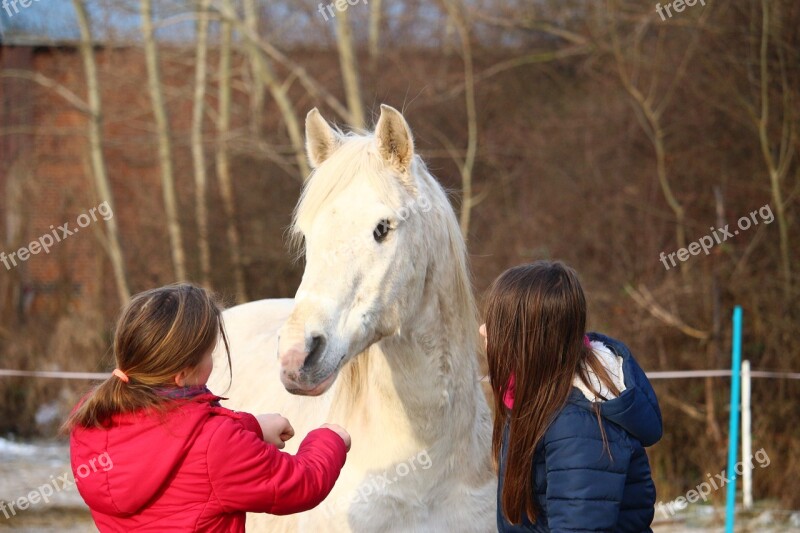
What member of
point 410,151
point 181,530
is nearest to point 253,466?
point 181,530

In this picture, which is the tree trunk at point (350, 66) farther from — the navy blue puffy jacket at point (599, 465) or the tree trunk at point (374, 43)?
the navy blue puffy jacket at point (599, 465)

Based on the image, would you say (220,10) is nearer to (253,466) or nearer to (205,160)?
(205,160)

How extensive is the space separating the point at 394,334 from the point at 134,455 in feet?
3.15

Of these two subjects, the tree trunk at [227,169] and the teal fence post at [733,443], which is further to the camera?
the tree trunk at [227,169]

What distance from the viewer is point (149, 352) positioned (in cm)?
201

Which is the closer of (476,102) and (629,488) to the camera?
(629,488)

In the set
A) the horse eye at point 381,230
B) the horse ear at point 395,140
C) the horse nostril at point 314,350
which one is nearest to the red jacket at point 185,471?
the horse nostril at point 314,350

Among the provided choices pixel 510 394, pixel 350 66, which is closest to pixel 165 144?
pixel 350 66

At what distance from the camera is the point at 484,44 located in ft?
41.2

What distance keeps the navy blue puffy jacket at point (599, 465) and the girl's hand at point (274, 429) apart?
2.07 feet

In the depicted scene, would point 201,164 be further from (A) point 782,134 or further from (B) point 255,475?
(B) point 255,475

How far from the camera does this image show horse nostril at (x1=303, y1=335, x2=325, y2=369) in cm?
231

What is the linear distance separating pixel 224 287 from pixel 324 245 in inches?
354

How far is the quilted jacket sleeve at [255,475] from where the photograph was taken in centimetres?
194
